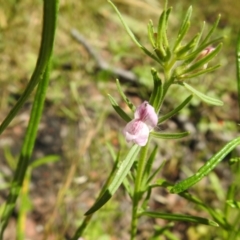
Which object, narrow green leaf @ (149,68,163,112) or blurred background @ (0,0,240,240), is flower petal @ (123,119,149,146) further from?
blurred background @ (0,0,240,240)

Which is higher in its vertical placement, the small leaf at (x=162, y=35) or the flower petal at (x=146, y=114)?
the small leaf at (x=162, y=35)

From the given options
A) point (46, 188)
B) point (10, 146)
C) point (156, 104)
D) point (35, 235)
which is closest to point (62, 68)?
point (10, 146)

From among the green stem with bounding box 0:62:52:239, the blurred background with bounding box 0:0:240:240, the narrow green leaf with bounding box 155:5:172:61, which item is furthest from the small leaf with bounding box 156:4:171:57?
the blurred background with bounding box 0:0:240:240

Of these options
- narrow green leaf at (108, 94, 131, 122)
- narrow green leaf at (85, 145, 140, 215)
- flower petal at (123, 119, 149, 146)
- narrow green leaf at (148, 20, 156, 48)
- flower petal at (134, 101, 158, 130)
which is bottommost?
narrow green leaf at (85, 145, 140, 215)

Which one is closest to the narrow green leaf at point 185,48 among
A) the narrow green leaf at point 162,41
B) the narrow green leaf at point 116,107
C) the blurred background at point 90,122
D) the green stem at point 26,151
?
the narrow green leaf at point 162,41

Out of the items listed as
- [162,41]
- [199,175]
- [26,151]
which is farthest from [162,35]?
[26,151]

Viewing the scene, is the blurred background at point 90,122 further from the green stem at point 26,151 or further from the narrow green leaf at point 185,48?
the narrow green leaf at point 185,48

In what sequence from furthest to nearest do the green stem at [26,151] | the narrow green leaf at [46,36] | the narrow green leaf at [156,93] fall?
the green stem at [26,151] < the narrow green leaf at [156,93] < the narrow green leaf at [46,36]

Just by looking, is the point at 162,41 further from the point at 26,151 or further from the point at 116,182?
the point at 26,151
